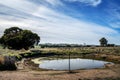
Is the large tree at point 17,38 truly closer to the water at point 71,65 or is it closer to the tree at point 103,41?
the water at point 71,65

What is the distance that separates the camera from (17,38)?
82.3 metres

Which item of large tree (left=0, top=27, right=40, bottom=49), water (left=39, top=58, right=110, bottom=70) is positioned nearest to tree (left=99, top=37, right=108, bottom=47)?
large tree (left=0, top=27, right=40, bottom=49)

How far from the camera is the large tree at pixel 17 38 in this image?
8244cm

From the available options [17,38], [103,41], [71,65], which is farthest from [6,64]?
[103,41]

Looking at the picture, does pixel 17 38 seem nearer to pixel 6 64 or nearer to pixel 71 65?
pixel 71 65

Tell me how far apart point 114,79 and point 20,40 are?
6238cm

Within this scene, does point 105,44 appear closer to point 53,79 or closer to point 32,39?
point 32,39

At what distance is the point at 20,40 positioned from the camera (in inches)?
3250

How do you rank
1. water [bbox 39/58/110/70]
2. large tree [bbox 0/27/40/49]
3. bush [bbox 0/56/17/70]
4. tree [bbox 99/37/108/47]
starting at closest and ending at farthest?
1. bush [bbox 0/56/17/70]
2. water [bbox 39/58/110/70]
3. large tree [bbox 0/27/40/49]
4. tree [bbox 99/37/108/47]

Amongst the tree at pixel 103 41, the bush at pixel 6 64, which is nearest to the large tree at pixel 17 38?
the bush at pixel 6 64

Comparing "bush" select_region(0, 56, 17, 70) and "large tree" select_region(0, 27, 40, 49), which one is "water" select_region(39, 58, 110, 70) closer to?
"bush" select_region(0, 56, 17, 70)

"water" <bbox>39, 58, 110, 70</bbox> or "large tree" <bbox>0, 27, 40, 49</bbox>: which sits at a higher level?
Answer: "large tree" <bbox>0, 27, 40, 49</bbox>

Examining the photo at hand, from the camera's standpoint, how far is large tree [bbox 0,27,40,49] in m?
82.4

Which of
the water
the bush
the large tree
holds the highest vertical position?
the large tree
